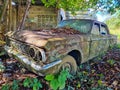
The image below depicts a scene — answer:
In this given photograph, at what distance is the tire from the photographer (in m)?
5.69

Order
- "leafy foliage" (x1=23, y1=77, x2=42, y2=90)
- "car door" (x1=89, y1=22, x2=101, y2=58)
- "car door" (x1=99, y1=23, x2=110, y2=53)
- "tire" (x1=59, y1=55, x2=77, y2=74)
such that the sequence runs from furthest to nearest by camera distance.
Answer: "car door" (x1=99, y1=23, x2=110, y2=53) < "car door" (x1=89, y1=22, x2=101, y2=58) < "tire" (x1=59, y1=55, x2=77, y2=74) < "leafy foliage" (x1=23, y1=77, x2=42, y2=90)

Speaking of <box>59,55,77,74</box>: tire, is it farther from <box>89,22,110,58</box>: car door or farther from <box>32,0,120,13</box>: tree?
<box>32,0,120,13</box>: tree

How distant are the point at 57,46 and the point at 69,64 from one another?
2.89 ft

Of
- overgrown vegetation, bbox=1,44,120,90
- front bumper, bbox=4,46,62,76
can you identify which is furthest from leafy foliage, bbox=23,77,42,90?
front bumper, bbox=4,46,62,76

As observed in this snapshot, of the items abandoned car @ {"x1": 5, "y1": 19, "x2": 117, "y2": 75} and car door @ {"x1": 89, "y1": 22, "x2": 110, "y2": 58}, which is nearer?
abandoned car @ {"x1": 5, "y1": 19, "x2": 117, "y2": 75}

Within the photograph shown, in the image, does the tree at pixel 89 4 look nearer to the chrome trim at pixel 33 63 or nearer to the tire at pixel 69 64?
the tire at pixel 69 64

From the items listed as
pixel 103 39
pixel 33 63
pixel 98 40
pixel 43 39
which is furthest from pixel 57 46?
pixel 103 39

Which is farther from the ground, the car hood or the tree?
the tree

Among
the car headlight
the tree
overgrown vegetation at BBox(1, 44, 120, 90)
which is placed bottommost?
overgrown vegetation at BBox(1, 44, 120, 90)

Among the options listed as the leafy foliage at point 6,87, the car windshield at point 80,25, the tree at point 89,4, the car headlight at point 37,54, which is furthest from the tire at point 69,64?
the tree at point 89,4

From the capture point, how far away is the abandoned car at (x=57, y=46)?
513cm

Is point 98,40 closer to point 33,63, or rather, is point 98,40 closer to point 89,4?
point 33,63

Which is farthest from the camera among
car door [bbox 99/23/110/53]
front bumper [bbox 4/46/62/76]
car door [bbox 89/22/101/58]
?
car door [bbox 99/23/110/53]

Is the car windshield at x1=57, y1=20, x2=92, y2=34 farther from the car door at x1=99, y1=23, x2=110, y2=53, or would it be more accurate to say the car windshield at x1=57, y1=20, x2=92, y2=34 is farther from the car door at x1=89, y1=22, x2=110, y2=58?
the car door at x1=99, y1=23, x2=110, y2=53
